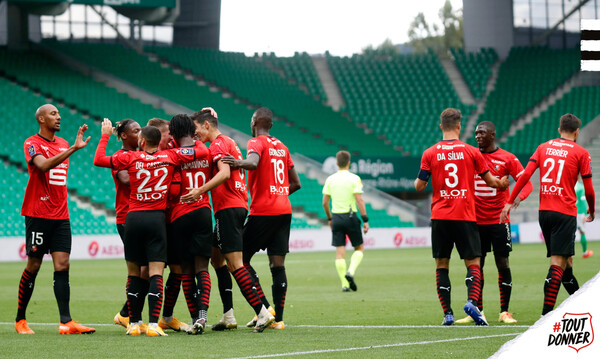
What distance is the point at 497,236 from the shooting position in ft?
32.1

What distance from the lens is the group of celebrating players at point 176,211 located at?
832 cm

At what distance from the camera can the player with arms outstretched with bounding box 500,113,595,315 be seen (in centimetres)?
895

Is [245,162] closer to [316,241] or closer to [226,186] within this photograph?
[226,186]

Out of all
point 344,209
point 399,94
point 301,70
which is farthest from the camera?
point 301,70

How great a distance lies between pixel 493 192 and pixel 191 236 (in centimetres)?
352

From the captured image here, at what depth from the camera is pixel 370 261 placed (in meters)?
22.8

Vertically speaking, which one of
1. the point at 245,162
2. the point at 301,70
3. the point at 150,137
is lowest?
the point at 245,162

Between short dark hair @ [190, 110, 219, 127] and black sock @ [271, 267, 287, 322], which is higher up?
short dark hair @ [190, 110, 219, 127]

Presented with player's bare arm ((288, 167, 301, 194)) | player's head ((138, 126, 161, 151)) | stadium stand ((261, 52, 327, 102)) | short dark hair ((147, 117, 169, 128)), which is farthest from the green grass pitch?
stadium stand ((261, 52, 327, 102))

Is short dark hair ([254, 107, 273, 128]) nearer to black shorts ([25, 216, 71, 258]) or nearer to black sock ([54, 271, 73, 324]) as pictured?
black shorts ([25, 216, 71, 258])

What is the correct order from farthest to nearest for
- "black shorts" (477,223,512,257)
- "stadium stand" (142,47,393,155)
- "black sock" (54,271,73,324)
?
"stadium stand" (142,47,393,155) → "black shorts" (477,223,512,257) → "black sock" (54,271,73,324)

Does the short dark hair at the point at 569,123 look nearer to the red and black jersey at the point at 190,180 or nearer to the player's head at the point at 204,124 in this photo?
the player's head at the point at 204,124

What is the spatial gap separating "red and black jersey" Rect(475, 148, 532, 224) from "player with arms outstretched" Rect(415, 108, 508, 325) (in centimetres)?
60

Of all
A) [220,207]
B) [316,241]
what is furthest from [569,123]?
[316,241]
